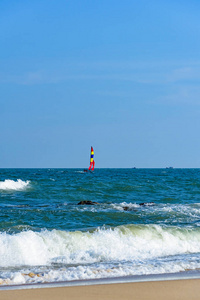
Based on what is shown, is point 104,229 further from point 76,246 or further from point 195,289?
point 195,289

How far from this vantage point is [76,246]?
31.1ft

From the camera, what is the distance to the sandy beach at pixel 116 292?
17.4 ft

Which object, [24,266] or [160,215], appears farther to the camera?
[160,215]

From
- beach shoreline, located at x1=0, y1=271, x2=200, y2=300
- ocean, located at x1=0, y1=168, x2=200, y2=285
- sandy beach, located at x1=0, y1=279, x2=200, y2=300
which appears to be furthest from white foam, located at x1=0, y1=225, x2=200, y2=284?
sandy beach, located at x1=0, y1=279, x2=200, y2=300

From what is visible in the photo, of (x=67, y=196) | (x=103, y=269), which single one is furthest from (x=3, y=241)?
(x=67, y=196)

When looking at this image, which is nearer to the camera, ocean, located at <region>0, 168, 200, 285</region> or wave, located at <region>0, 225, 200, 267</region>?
ocean, located at <region>0, 168, 200, 285</region>

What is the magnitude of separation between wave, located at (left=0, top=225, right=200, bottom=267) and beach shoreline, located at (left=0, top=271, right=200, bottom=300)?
212cm

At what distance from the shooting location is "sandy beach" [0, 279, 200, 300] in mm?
5316

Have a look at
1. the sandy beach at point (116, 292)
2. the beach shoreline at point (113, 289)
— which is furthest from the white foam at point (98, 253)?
the sandy beach at point (116, 292)

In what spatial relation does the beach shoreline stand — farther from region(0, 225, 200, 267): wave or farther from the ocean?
region(0, 225, 200, 267): wave

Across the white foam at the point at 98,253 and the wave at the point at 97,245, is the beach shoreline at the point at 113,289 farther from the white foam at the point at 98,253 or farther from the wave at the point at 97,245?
the wave at the point at 97,245

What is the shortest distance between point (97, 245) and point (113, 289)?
4.01 meters

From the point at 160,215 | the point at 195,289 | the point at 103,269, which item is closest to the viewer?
the point at 195,289

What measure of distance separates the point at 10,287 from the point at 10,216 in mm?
8260
